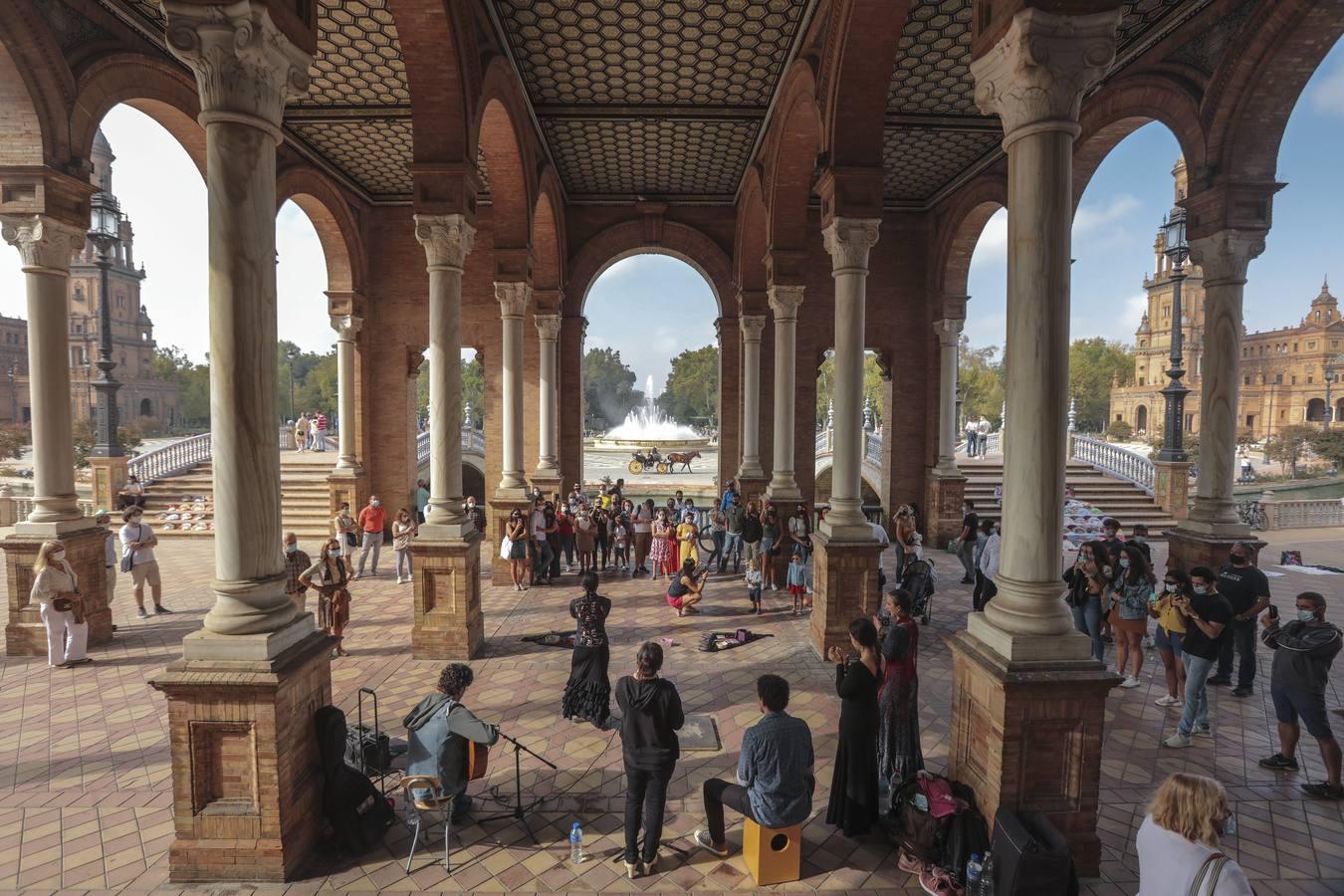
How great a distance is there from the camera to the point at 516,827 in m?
4.43

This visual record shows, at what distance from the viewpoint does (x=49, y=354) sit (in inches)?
305

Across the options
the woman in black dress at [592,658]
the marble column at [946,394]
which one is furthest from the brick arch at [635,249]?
the woman in black dress at [592,658]

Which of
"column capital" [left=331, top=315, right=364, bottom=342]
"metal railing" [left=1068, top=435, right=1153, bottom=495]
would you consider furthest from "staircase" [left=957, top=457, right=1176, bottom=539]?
"column capital" [left=331, top=315, right=364, bottom=342]

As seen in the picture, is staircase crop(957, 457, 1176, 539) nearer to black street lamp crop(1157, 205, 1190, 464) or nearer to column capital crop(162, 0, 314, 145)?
black street lamp crop(1157, 205, 1190, 464)

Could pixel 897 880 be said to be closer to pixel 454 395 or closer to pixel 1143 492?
pixel 454 395

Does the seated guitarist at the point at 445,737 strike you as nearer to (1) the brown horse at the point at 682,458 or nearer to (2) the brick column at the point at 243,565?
(2) the brick column at the point at 243,565

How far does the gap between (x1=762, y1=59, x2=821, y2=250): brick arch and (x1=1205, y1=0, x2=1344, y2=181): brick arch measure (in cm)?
472

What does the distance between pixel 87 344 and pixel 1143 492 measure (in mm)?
62558

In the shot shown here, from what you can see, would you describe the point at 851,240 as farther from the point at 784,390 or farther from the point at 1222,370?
the point at 1222,370

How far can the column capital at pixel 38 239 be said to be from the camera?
749cm


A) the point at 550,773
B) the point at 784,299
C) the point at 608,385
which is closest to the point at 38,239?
the point at 550,773

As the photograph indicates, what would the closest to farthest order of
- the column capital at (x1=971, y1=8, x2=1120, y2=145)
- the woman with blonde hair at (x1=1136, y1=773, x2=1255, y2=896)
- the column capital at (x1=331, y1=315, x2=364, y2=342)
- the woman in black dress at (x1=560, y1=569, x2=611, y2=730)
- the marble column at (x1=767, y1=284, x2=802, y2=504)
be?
1. the woman with blonde hair at (x1=1136, y1=773, x2=1255, y2=896)
2. the column capital at (x1=971, y1=8, x2=1120, y2=145)
3. the woman in black dress at (x1=560, y1=569, x2=611, y2=730)
4. the marble column at (x1=767, y1=284, x2=802, y2=504)
5. the column capital at (x1=331, y1=315, x2=364, y2=342)

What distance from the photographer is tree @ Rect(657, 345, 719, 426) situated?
7444 cm

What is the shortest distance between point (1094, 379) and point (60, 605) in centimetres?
7243
